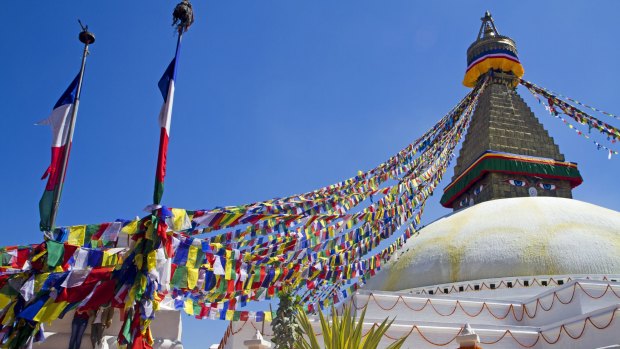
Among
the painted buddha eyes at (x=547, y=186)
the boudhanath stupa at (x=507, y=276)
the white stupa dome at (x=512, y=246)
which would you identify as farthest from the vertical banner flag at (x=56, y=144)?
the painted buddha eyes at (x=547, y=186)

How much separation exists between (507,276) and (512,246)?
1.02 meters

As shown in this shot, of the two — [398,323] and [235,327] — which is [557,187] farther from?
[235,327]

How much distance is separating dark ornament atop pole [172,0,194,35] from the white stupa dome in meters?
11.0

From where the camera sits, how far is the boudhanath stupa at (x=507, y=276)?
11.8 metres

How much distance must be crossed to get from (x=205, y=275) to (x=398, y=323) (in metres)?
4.93

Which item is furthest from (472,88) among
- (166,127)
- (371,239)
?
(166,127)

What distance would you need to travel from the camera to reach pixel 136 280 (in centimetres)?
747

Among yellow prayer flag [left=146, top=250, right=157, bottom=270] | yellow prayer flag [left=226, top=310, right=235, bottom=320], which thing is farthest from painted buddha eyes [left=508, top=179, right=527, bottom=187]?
yellow prayer flag [left=146, top=250, right=157, bottom=270]

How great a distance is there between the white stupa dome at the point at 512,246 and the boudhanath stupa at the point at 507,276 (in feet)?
0.10

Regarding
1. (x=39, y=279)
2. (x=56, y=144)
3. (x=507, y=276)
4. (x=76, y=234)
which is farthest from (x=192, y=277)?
(x=507, y=276)

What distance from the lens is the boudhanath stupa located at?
463 inches

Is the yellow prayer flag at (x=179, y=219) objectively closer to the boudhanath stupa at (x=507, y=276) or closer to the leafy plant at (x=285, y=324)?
the leafy plant at (x=285, y=324)

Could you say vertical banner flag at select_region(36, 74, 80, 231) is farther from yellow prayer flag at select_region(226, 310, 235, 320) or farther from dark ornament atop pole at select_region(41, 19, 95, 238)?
yellow prayer flag at select_region(226, 310, 235, 320)

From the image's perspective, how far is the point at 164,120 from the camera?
27.9 ft
